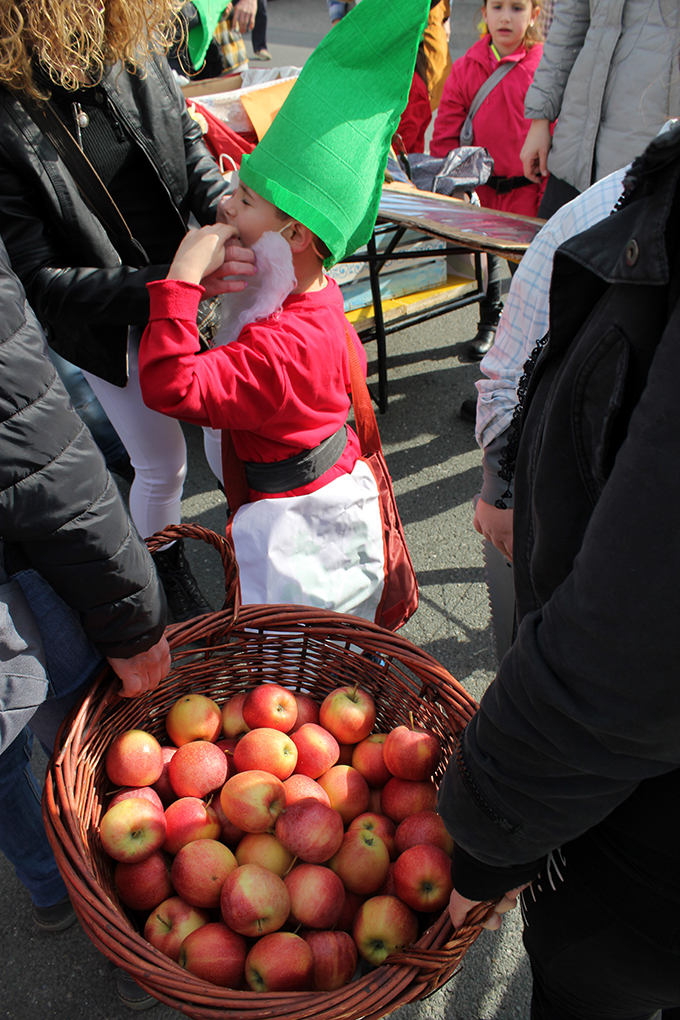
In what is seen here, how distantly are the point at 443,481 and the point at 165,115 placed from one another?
1941 mm

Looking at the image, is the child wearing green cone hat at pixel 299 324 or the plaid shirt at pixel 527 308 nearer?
the plaid shirt at pixel 527 308

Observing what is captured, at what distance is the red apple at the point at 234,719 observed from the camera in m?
1.51

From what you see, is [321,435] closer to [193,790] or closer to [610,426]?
[193,790]

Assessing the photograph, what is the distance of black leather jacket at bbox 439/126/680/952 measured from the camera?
0.54 m

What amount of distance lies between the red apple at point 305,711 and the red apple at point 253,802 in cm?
19

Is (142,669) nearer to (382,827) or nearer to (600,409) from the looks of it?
(382,827)

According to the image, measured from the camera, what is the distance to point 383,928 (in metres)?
1.16

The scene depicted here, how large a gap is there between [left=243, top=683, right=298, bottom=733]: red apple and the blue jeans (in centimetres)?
33

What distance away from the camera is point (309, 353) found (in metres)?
1.64

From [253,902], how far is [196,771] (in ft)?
0.97

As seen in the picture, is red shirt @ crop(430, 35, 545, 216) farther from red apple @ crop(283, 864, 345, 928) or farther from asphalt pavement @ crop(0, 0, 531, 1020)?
red apple @ crop(283, 864, 345, 928)

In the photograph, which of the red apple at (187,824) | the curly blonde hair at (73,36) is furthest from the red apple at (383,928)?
the curly blonde hair at (73,36)

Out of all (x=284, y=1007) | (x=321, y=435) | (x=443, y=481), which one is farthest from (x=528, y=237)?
(x=284, y=1007)

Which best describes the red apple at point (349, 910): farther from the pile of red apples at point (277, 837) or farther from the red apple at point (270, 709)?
the red apple at point (270, 709)
